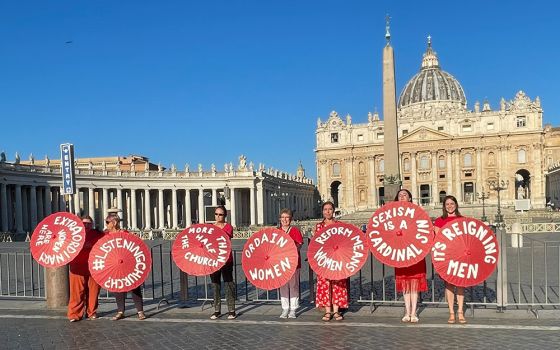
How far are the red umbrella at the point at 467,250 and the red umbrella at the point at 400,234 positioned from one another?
294 mm

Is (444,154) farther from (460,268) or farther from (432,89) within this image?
(460,268)

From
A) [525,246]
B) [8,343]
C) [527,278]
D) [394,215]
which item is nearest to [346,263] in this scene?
[394,215]

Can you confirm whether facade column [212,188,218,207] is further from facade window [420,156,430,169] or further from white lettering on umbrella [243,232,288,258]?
white lettering on umbrella [243,232,288,258]

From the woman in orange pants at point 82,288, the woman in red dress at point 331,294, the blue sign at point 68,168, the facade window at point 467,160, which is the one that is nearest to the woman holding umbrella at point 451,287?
the woman in red dress at point 331,294

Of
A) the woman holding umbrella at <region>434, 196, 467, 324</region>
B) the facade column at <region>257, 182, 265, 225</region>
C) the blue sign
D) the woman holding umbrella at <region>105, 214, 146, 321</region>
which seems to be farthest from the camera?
the facade column at <region>257, 182, 265, 225</region>

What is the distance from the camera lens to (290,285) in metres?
9.43

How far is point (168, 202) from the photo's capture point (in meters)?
75.8

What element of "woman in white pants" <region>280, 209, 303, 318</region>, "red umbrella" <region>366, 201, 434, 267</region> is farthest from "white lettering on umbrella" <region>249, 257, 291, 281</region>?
"red umbrella" <region>366, 201, 434, 267</region>

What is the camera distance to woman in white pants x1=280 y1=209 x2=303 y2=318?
9.32 metres

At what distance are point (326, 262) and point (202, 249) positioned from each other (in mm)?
2305

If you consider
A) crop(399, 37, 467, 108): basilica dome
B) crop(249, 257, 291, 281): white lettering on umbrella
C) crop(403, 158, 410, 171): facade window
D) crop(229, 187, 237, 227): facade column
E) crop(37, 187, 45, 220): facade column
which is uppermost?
crop(399, 37, 467, 108): basilica dome

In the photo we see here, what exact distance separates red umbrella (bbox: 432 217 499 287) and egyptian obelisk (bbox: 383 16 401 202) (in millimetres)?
15184

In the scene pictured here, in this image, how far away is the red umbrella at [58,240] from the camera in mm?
10117

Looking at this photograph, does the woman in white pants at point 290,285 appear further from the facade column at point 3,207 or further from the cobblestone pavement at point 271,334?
the facade column at point 3,207
